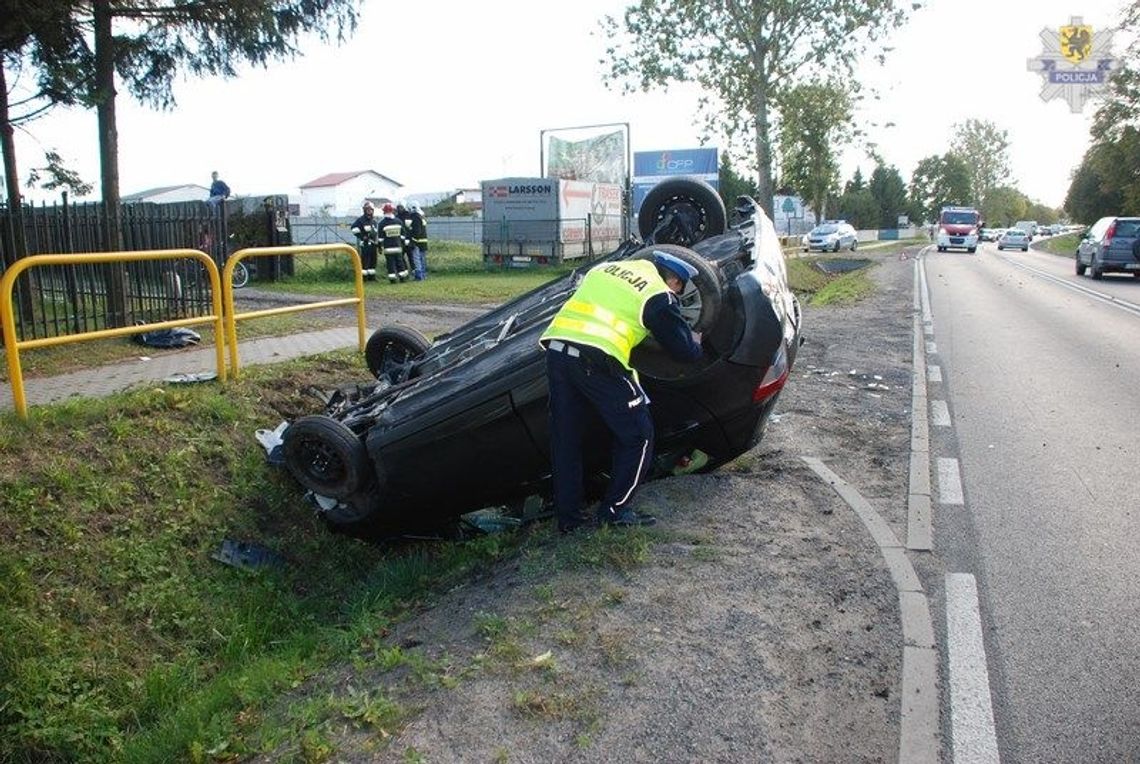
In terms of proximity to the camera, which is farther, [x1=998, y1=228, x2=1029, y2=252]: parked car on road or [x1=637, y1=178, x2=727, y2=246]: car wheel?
[x1=998, y1=228, x2=1029, y2=252]: parked car on road

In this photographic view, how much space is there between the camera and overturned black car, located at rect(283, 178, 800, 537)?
4691 millimetres

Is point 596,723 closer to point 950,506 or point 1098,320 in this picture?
point 950,506

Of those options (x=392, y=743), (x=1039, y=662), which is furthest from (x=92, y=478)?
(x=1039, y=662)

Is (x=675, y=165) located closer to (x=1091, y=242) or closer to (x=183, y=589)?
(x=1091, y=242)

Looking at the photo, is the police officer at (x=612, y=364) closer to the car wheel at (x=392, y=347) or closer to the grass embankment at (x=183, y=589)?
the grass embankment at (x=183, y=589)

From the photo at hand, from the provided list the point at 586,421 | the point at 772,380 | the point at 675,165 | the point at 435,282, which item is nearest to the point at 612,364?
the point at 586,421

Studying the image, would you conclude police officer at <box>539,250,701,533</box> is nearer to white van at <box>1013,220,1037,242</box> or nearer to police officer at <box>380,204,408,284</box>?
police officer at <box>380,204,408,284</box>

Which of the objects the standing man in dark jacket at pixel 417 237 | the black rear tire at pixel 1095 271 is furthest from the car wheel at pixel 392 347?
the black rear tire at pixel 1095 271

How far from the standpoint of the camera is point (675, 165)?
3269 centimetres

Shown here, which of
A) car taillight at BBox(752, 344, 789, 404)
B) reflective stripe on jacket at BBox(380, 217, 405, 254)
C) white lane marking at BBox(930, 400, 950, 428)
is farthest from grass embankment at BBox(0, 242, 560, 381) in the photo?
white lane marking at BBox(930, 400, 950, 428)

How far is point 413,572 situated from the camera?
17.1ft

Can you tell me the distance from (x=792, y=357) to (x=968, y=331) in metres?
9.66

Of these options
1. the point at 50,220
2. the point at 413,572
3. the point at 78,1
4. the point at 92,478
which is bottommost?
the point at 413,572

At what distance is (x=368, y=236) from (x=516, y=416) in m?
15.8
